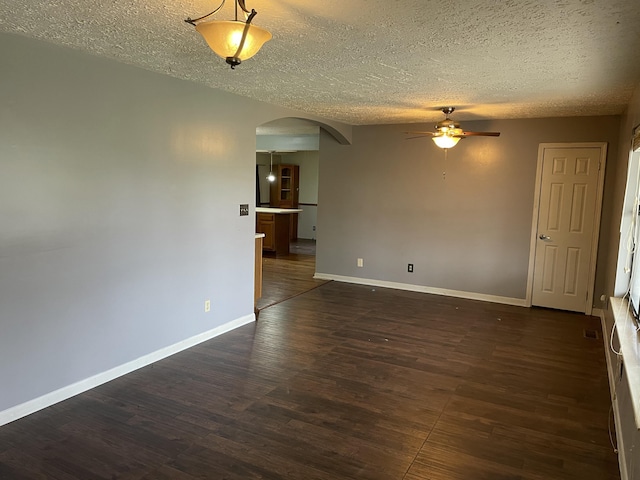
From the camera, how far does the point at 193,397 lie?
2992 millimetres

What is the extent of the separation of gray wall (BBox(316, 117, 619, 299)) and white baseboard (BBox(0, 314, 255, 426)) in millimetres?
2737

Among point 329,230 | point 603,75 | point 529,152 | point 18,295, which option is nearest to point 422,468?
point 18,295

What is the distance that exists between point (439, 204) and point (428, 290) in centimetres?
118

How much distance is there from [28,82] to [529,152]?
4.99 m

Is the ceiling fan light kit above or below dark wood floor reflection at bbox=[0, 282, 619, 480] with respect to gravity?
above

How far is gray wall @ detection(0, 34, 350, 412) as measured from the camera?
261cm

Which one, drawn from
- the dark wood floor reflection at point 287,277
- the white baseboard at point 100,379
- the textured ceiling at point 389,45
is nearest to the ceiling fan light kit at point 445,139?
the textured ceiling at point 389,45

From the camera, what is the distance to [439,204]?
19.3 ft

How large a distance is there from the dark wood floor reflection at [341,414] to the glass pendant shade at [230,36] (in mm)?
1991

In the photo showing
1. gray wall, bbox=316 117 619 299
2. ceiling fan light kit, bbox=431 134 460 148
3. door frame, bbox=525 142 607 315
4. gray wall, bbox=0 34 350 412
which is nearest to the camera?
gray wall, bbox=0 34 350 412

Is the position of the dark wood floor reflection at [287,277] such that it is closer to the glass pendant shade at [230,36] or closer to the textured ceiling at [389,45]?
the textured ceiling at [389,45]

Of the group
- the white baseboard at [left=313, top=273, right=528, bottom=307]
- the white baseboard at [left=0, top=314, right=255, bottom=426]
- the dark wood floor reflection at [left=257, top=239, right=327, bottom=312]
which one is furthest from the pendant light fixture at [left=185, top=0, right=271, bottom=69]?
the white baseboard at [left=313, top=273, right=528, bottom=307]

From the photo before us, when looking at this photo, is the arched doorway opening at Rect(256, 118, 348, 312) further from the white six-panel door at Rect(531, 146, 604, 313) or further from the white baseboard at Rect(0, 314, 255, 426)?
the white six-panel door at Rect(531, 146, 604, 313)

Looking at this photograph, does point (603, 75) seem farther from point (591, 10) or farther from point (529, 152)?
point (529, 152)
